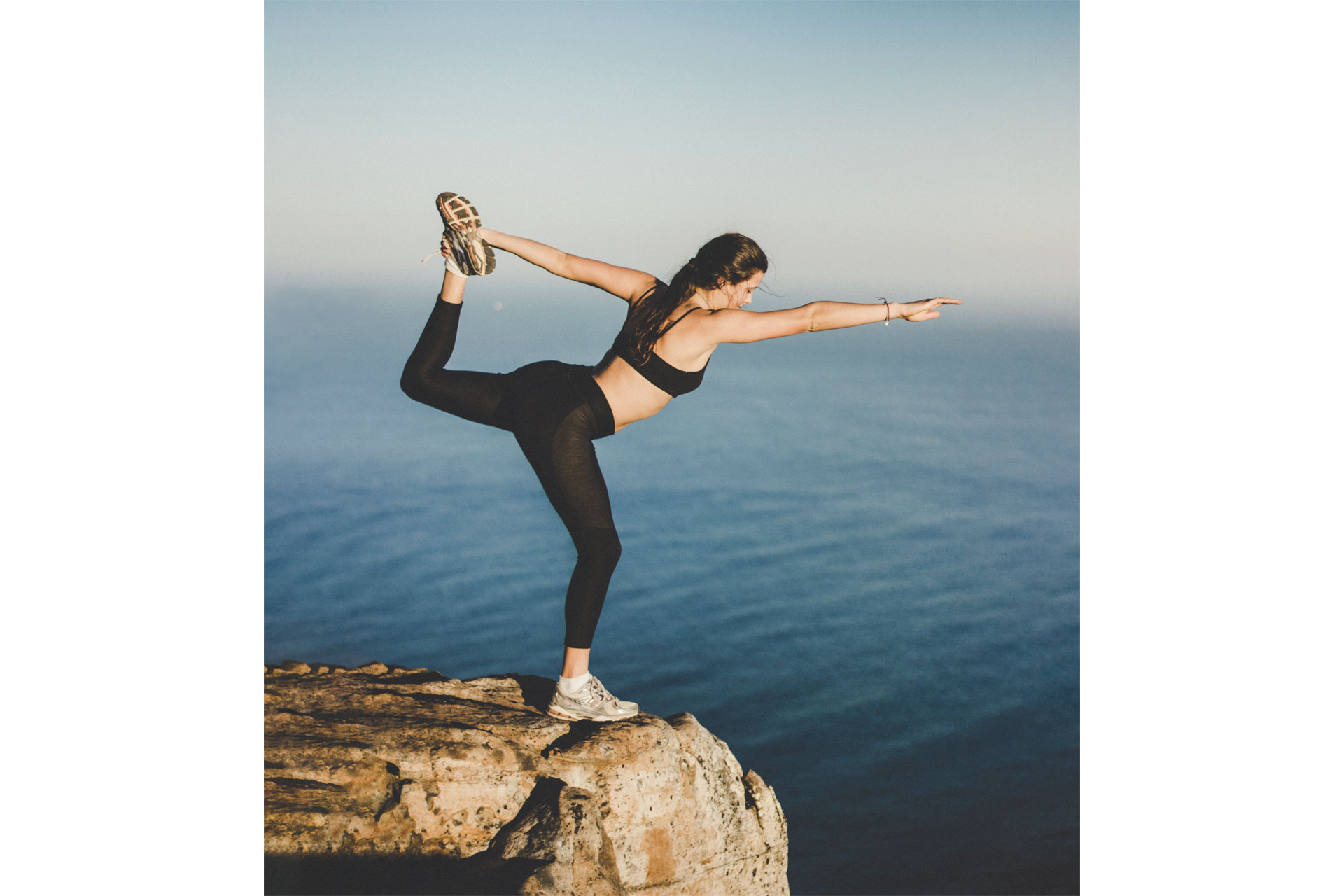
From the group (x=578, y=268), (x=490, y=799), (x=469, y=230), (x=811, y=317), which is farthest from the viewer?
(x=578, y=268)

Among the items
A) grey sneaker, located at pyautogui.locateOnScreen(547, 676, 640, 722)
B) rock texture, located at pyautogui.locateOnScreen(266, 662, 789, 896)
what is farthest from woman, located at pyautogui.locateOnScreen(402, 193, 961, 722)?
rock texture, located at pyautogui.locateOnScreen(266, 662, 789, 896)

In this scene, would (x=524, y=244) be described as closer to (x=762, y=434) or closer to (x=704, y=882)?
(x=704, y=882)

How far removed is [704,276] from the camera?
11.7 feet

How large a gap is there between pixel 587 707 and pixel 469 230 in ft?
6.01

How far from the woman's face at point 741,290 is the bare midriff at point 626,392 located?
0.41 m

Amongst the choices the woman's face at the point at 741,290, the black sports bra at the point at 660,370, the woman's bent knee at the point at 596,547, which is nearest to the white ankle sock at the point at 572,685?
the woman's bent knee at the point at 596,547

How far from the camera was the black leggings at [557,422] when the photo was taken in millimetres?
3580

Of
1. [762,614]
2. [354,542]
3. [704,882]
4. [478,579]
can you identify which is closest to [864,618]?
[762,614]

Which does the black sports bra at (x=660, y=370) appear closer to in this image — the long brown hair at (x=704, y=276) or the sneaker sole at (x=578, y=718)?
the long brown hair at (x=704, y=276)

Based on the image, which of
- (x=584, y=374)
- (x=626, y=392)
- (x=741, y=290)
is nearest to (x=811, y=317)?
(x=741, y=290)

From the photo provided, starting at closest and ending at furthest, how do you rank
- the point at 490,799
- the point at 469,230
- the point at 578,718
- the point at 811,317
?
the point at 811,317, the point at 490,799, the point at 469,230, the point at 578,718

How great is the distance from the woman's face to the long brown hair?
0.05 feet

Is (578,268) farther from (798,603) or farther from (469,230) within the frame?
(798,603)

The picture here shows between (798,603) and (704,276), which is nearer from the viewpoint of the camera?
(704,276)
